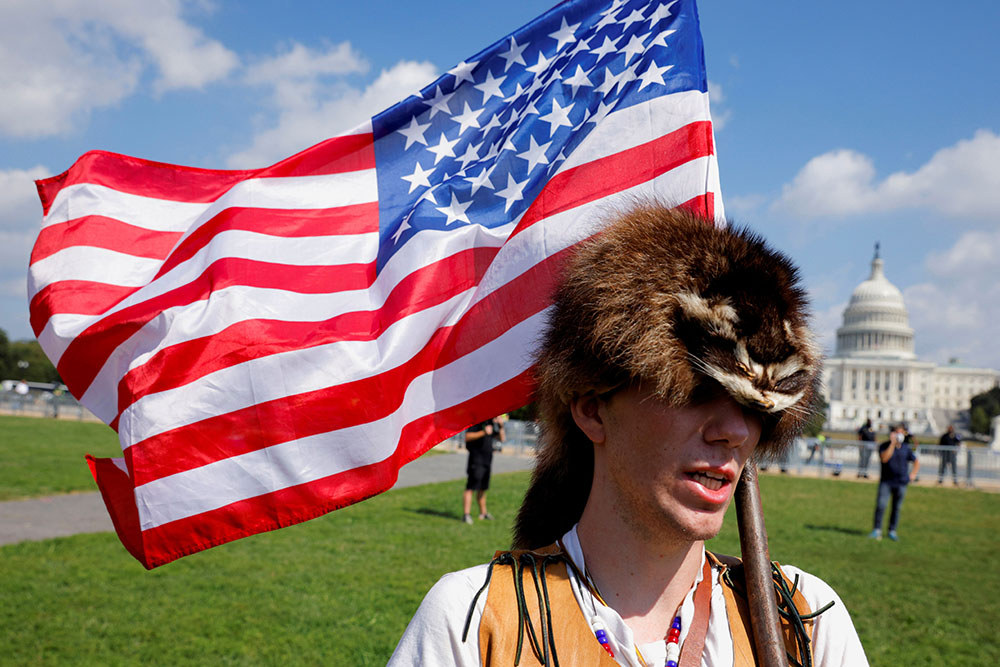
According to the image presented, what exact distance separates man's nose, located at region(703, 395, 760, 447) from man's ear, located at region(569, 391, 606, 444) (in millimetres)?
270

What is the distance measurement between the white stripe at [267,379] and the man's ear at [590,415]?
2.97 ft

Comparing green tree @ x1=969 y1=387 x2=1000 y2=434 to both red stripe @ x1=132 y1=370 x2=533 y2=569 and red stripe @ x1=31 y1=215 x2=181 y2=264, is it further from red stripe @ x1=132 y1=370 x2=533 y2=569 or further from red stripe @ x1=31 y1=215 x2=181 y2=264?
red stripe @ x1=31 y1=215 x2=181 y2=264

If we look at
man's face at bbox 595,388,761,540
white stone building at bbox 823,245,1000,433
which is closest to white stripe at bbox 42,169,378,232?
man's face at bbox 595,388,761,540

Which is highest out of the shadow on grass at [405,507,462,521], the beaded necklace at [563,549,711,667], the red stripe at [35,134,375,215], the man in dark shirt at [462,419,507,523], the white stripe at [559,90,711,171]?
the white stripe at [559,90,711,171]

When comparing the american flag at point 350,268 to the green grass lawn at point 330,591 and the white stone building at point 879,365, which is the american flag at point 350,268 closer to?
the green grass lawn at point 330,591

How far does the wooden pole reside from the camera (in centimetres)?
188

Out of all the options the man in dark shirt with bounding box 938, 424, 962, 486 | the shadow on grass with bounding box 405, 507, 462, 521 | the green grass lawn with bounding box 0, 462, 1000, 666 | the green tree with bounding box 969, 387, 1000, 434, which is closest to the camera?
the green grass lawn with bounding box 0, 462, 1000, 666

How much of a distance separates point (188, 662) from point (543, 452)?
4812mm

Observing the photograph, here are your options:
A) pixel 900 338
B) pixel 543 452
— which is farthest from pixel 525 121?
pixel 900 338

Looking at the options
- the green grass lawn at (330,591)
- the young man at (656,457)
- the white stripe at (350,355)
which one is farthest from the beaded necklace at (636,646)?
the green grass lawn at (330,591)

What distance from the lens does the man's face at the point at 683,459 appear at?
1.87 metres

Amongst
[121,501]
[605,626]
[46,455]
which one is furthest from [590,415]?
[46,455]

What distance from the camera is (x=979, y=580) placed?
10625 mm

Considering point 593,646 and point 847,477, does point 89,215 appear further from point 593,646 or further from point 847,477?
point 847,477
